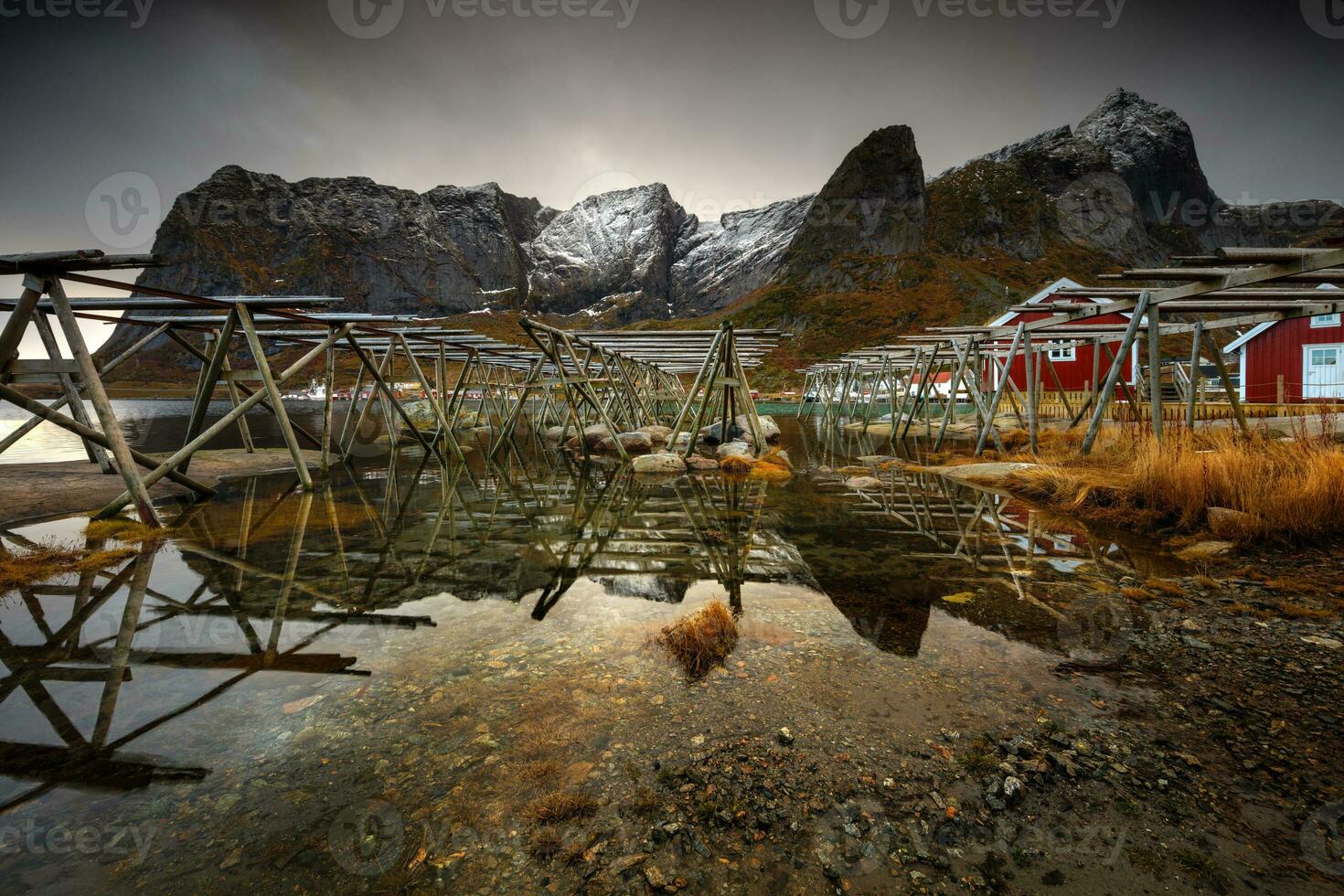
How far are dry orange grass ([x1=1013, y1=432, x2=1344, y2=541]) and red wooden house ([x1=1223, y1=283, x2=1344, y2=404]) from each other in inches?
879

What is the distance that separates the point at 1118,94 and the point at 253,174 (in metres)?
260

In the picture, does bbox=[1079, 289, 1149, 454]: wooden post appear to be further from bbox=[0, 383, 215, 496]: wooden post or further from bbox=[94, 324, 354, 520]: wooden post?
bbox=[0, 383, 215, 496]: wooden post

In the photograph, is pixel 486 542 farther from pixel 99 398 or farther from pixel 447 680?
pixel 99 398

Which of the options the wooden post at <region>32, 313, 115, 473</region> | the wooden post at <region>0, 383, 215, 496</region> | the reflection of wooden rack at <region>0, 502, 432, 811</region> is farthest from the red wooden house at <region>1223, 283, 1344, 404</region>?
the wooden post at <region>32, 313, 115, 473</region>

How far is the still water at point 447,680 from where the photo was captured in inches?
75.8

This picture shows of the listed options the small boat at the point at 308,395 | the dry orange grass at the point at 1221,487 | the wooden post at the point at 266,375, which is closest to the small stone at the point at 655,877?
the dry orange grass at the point at 1221,487

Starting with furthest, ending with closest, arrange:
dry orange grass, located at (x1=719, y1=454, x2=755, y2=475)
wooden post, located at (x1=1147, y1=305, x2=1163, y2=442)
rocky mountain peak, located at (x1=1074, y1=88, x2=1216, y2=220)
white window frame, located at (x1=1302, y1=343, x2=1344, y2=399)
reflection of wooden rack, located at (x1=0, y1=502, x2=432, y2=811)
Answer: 1. rocky mountain peak, located at (x1=1074, y1=88, x2=1216, y2=220)
2. white window frame, located at (x1=1302, y1=343, x2=1344, y2=399)
3. dry orange grass, located at (x1=719, y1=454, x2=755, y2=475)
4. wooden post, located at (x1=1147, y1=305, x2=1163, y2=442)
5. reflection of wooden rack, located at (x1=0, y1=502, x2=432, y2=811)

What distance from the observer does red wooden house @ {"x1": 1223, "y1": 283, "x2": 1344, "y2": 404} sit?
2125 centimetres

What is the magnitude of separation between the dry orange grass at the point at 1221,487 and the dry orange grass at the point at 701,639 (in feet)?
18.7

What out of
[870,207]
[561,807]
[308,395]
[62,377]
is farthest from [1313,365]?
[308,395]

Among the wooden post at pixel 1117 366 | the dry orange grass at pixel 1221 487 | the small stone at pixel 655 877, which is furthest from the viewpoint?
the wooden post at pixel 1117 366

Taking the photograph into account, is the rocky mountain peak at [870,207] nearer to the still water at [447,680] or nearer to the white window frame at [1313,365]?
the white window frame at [1313,365]

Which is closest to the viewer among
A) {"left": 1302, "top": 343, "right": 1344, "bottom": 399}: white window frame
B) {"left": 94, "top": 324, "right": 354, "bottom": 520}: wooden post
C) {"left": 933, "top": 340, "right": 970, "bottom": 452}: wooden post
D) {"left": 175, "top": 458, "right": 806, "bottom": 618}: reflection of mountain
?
{"left": 175, "top": 458, "right": 806, "bottom": 618}: reflection of mountain

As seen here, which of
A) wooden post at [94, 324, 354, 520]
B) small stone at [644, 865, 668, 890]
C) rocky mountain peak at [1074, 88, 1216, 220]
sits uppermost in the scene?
rocky mountain peak at [1074, 88, 1216, 220]
